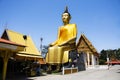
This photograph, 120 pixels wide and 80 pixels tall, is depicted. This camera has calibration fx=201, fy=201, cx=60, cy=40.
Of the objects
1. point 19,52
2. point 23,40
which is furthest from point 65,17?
point 19,52

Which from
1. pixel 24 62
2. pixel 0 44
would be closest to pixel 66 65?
pixel 24 62

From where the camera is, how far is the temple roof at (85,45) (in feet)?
102

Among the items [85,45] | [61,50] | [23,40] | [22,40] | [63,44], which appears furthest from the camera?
[85,45]

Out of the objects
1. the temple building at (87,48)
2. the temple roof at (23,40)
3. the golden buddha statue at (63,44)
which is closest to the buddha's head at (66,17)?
the golden buddha statue at (63,44)

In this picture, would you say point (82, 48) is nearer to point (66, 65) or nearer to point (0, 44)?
point (66, 65)

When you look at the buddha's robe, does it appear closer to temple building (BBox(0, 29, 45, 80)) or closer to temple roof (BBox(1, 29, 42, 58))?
temple building (BBox(0, 29, 45, 80))

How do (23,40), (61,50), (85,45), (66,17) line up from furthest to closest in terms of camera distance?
(85,45)
(23,40)
(66,17)
(61,50)

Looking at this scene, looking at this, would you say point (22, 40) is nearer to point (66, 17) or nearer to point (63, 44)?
point (63, 44)

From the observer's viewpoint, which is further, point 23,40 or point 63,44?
point 23,40

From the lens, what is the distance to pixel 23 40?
60.3ft

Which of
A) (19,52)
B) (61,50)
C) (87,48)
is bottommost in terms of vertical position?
(19,52)

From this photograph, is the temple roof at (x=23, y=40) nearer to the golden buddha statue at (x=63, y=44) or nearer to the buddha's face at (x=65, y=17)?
the golden buddha statue at (x=63, y=44)

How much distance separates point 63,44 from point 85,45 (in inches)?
626

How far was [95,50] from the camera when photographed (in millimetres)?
32000
